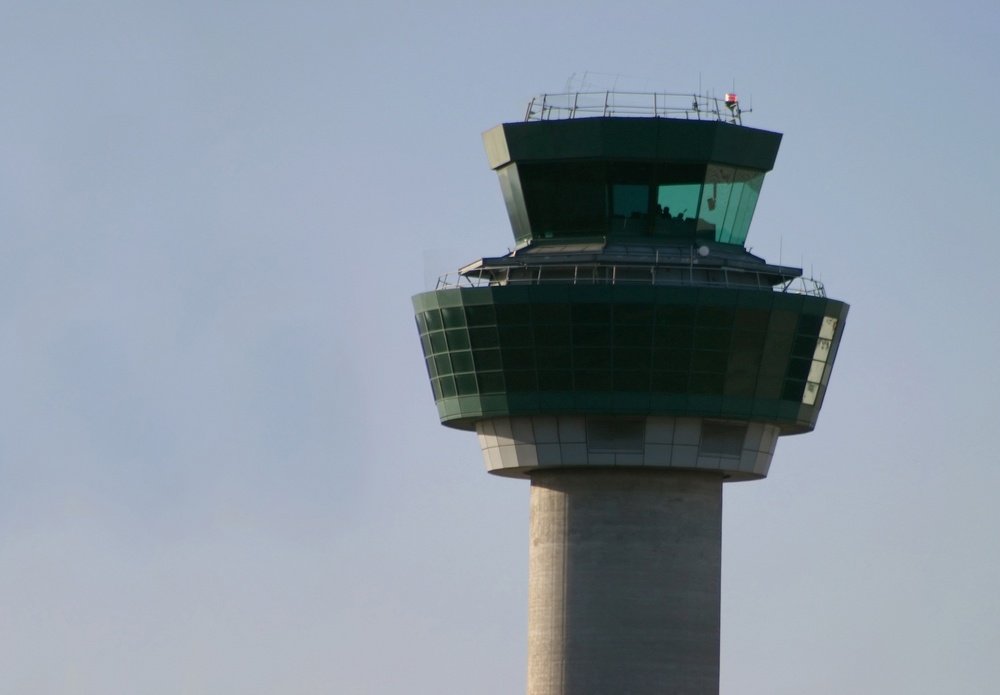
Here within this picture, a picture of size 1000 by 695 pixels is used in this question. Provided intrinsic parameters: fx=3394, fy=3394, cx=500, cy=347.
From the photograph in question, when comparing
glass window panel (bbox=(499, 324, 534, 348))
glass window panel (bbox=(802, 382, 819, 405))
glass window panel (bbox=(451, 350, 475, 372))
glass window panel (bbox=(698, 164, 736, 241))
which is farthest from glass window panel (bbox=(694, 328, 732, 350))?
glass window panel (bbox=(451, 350, 475, 372))

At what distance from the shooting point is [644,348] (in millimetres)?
106625

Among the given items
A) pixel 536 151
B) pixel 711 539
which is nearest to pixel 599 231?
pixel 536 151

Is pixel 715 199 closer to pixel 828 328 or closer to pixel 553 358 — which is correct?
pixel 828 328

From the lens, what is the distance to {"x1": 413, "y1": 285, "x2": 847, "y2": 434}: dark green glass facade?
106250 millimetres

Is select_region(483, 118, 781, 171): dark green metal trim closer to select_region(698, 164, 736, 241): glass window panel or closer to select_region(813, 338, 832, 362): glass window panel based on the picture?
select_region(698, 164, 736, 241): glass window panel

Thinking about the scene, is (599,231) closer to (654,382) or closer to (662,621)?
(654,382)

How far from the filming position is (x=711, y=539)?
108 m

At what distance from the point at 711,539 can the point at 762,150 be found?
12791 millimetres

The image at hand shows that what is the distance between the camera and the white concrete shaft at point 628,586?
106 metres

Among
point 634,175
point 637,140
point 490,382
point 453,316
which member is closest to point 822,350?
point 634,175

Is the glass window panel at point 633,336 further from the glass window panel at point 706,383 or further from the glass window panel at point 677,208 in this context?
the glass window panel at point 677,208

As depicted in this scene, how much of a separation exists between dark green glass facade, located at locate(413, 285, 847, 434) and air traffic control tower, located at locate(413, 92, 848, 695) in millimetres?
63

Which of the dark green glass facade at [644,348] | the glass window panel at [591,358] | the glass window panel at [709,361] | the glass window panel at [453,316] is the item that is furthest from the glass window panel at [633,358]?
the glass window panel at [453,316]

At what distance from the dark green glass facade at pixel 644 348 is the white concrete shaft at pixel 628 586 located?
265cm
